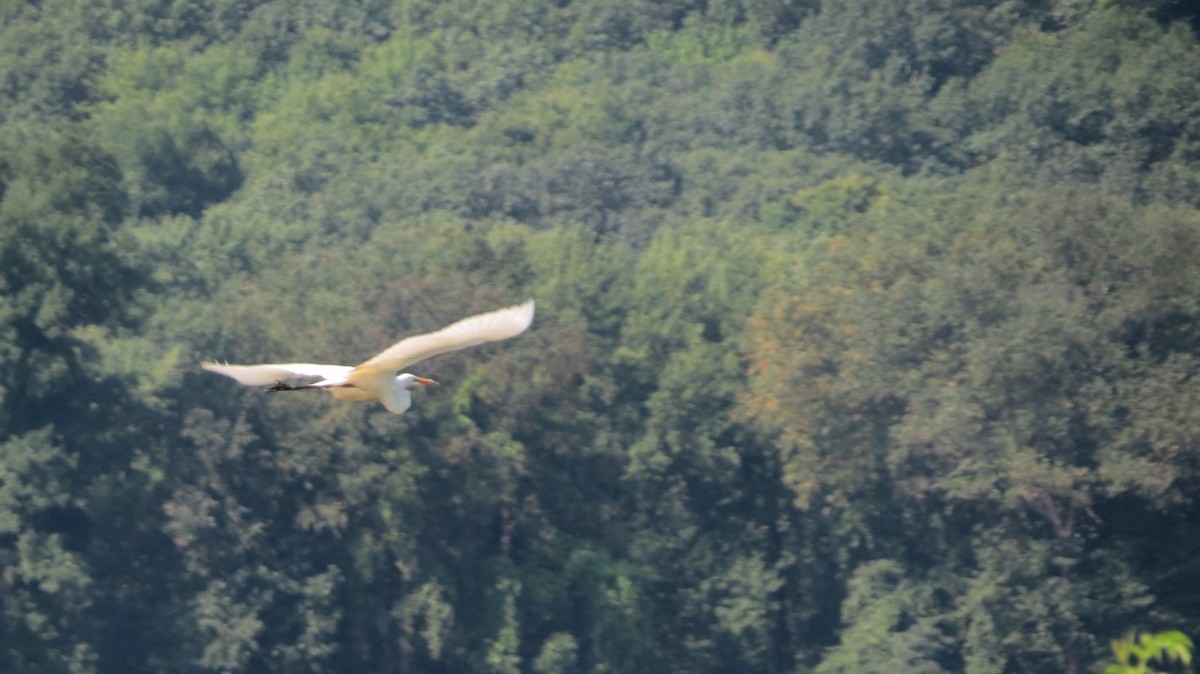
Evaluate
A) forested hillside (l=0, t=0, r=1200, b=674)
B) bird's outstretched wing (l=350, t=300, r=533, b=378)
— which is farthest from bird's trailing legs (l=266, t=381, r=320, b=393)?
forested hillside (l=0, t=0, r=1200, b=674)

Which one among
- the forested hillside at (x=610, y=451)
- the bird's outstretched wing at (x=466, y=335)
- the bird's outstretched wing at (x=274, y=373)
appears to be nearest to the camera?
the bird's outstretched wing at (x=466, y=335)

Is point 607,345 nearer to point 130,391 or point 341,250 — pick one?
point 341,250

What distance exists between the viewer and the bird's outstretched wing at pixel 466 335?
1246 centimetres

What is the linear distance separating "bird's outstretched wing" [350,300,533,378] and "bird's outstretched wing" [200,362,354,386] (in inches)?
19.9

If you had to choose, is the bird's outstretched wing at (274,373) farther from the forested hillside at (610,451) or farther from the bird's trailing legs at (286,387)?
the forested hillside at (610,451)

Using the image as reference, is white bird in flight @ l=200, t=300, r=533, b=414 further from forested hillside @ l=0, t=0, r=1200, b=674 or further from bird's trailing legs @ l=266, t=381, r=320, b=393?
forested hillside @ l=0, t=0, r=1200, b=674

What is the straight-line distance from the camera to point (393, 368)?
14188 mm

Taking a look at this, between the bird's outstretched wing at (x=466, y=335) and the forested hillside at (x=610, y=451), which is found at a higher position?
the forested hillside at (x=610, y=451)

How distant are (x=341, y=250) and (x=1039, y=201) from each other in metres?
14.0

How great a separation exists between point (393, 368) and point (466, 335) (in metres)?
1.49

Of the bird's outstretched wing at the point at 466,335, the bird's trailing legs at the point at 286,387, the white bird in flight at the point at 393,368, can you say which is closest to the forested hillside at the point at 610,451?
the white bird in flight at the point at 393,368

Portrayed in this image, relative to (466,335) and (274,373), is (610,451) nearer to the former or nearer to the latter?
(274,373)

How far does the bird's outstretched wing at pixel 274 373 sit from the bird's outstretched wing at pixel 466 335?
51cm

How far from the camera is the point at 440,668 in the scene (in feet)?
115
